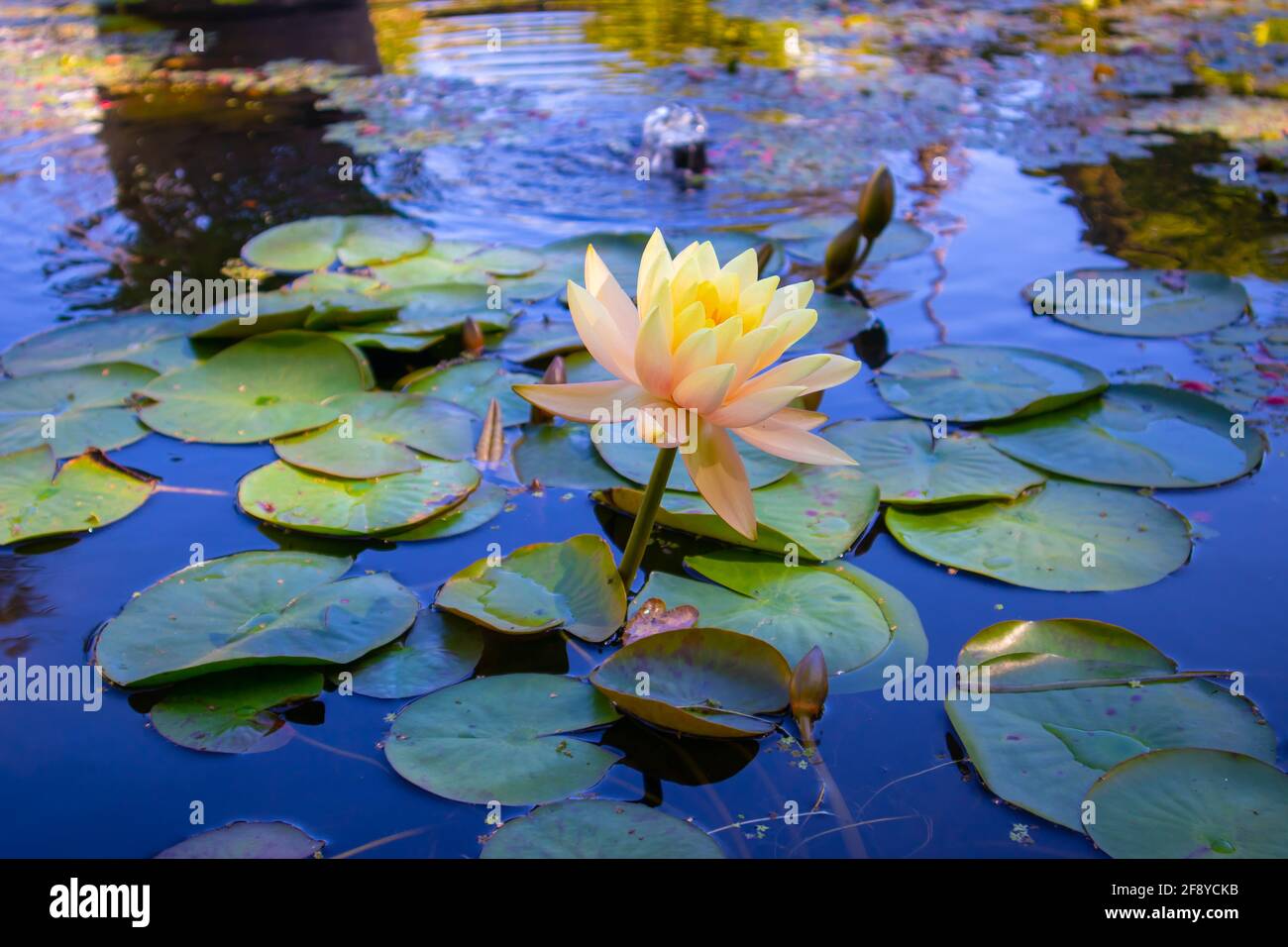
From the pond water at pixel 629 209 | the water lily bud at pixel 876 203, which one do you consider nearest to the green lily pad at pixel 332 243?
the pond water at pixel 629 209

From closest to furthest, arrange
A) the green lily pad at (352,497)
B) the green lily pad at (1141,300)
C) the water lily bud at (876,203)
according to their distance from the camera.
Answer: the green lily pad at (352,497) → the green lily pad at (1141,300) → the water lily bud at (876,203)

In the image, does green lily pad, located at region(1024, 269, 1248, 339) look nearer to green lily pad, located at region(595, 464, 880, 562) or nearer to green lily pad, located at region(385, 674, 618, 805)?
green lily pad, located at region(595, 464, 880, 562)

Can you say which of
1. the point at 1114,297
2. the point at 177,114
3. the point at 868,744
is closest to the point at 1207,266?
the point at 1114,297

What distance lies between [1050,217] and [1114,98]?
215 cm

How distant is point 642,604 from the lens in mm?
1970

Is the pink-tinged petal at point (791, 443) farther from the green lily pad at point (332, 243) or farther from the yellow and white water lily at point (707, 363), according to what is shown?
the green lily pad at point (332, 243)

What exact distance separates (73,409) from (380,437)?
89 centimetres

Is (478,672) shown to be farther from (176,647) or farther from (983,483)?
(983,483)

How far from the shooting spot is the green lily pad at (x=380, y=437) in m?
2.48

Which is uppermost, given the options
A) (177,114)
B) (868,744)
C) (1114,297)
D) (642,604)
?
(177,114)

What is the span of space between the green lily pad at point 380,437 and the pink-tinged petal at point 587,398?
749 mm

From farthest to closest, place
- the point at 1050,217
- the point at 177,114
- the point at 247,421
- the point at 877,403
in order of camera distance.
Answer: the point at 177,114 < the point at 1050,217 < the point at 877,403 < the point at 247,421

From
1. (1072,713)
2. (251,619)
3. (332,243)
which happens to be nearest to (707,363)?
(1072,713)

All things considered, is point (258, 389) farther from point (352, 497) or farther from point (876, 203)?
point (876, 203)
